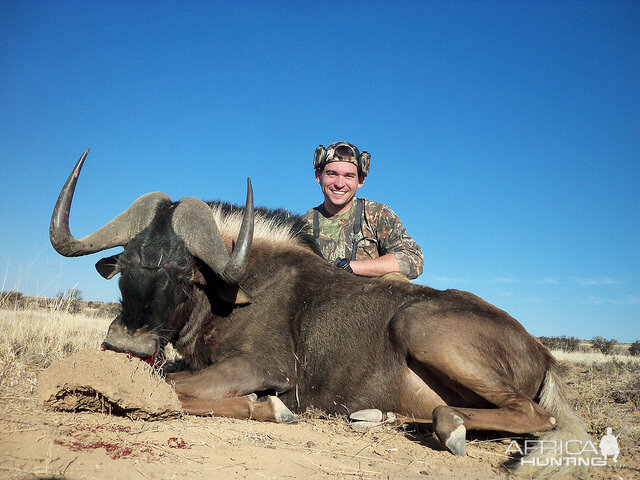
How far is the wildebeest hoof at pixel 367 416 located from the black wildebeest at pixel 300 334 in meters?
0.11

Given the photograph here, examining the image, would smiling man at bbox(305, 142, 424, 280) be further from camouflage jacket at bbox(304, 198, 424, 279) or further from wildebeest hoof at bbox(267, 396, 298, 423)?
wildebeest hoof at bbox(267, 396, 298, 423)

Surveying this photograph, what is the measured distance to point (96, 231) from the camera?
15.0 feet

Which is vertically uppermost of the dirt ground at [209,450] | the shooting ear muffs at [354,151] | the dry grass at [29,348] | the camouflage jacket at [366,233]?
the shooting ear muffs at [354,151]

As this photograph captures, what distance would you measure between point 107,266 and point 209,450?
2679mm

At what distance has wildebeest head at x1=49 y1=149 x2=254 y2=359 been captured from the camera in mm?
4094

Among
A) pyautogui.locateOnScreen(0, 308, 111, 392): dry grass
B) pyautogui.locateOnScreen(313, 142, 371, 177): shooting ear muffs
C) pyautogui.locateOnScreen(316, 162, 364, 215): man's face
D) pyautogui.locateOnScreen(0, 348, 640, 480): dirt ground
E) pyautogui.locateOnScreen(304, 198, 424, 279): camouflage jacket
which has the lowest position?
pyautogui.locateOnScreen(0, 308, 111, 392): dry grass

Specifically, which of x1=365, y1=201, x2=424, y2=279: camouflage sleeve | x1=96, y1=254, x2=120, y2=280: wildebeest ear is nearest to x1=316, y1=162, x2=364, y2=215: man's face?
x1=365, y1=201, x2=424, y2=279: camouflage sleeve

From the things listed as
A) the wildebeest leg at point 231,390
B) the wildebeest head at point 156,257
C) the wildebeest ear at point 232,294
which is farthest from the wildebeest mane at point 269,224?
the wildebeest leg at point 231,390

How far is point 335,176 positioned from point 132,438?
17.4ft

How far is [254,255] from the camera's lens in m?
5.25

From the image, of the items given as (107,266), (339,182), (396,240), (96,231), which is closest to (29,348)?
(107,266)

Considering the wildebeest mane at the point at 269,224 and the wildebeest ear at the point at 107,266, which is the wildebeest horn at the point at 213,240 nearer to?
the wildebeest mane at the point at 269,224

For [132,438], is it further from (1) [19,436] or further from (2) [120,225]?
(2) [120,225]

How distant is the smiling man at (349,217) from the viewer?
761 centimetres
